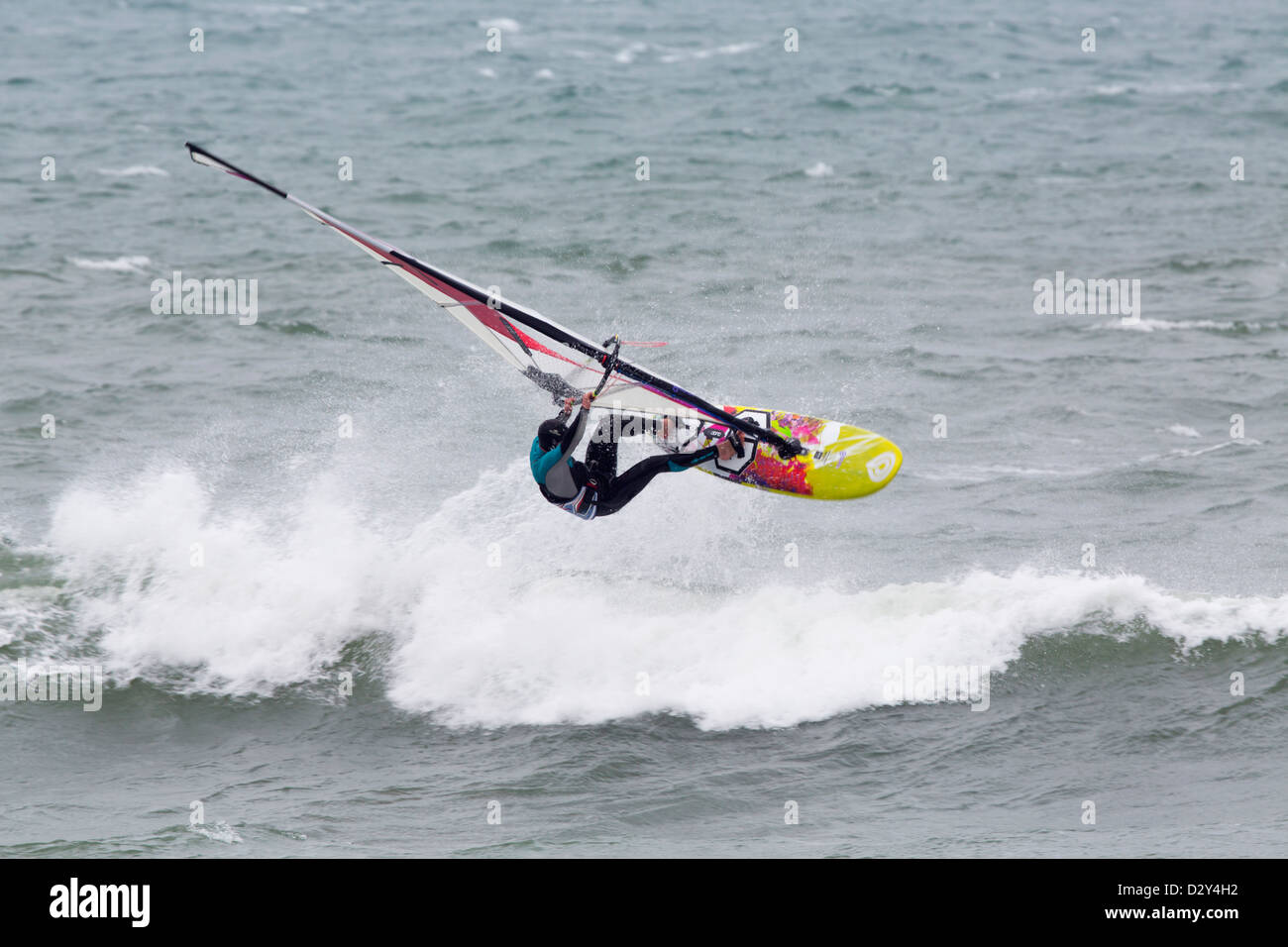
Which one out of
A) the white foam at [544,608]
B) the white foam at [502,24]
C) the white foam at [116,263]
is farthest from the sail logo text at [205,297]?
the white foam at [502,24]

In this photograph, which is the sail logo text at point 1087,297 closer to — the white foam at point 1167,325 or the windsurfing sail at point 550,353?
the white foam at point 1167,325

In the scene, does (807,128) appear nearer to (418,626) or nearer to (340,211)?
(340,211)

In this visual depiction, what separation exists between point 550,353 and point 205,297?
438 inches

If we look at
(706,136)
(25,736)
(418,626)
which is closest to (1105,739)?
(418,626)

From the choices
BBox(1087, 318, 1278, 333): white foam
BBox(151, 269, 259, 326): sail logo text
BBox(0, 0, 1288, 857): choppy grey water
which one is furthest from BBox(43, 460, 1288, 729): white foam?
BBox(1087, 318, 1278, 333): white foam

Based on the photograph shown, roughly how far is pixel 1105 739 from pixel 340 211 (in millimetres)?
18136

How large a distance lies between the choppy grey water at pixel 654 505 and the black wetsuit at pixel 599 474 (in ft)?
5.55

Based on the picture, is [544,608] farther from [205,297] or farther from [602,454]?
[205,297]

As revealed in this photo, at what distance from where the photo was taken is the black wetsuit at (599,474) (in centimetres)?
1112

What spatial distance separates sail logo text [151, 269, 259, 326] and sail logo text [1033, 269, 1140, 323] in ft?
37.7

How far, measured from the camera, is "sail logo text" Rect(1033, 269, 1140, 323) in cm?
2094

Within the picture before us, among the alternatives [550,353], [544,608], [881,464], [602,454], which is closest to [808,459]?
[881,464]

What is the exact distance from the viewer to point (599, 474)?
449 inches

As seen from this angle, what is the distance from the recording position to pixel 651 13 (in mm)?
46812
